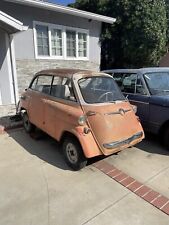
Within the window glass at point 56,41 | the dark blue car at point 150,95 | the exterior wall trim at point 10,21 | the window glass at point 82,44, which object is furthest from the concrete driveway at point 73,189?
the window glass at point 82,44

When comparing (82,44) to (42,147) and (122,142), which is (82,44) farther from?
(122,142)

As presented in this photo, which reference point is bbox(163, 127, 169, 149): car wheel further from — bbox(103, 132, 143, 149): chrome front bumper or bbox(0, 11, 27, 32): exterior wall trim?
bbox(0, 11, 27, 32): exterior wall trim

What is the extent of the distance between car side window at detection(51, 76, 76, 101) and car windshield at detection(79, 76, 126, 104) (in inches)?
8.7

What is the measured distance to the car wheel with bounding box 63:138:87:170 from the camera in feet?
11.7

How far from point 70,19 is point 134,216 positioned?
8944 millimetres

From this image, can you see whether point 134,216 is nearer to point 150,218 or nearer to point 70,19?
point 150,218

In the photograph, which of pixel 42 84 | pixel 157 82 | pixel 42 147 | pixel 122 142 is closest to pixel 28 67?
pixel 42 84

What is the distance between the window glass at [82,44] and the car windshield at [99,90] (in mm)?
6324

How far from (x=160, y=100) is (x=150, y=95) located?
13.8 inches

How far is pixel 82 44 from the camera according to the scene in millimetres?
10258

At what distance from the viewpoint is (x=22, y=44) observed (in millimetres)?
8258

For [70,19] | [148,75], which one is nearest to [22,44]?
[70,19]

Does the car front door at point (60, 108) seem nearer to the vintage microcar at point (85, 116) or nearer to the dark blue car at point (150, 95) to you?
the vintage microcar at point (85, 116)

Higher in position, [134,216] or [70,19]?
[70,19]
